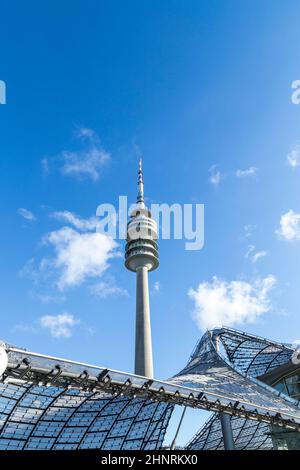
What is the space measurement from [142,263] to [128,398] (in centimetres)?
3586

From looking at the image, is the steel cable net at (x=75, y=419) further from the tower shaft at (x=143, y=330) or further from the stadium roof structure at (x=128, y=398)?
→ the tower shaft at (x=143, y=330)

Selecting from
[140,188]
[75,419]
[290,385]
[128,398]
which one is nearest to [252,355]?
[290,385]

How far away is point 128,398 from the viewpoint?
44.0 m

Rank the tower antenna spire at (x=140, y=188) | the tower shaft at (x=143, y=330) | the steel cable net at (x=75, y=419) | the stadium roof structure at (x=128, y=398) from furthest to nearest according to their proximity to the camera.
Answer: the tower antenna spire at (x=140, y=188) → the tower shaft at (x=143, y=330) → the steel cable net at (x=75, y=419) → the stadium roof structure at (x=128, y=398)

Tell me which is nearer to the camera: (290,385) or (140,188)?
(290,385)

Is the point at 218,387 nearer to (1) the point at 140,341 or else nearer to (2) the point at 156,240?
(1) the point at 140,341

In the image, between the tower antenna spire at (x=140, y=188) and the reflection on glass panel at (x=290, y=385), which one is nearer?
the reflection on glass panel at (x=290, y=385)

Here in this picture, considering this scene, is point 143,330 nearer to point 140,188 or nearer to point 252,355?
point 252,355

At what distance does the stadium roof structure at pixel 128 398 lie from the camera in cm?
2241

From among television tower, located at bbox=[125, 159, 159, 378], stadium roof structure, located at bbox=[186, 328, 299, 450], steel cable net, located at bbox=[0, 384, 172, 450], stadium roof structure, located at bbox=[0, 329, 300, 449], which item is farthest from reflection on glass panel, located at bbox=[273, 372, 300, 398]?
television tower, located at bbox=[125, 159, 159, 378]

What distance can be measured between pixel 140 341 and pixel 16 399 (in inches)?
1292

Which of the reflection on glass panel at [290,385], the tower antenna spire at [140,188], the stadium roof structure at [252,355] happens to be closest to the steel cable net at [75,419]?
the stadium roof structure at [252,355]

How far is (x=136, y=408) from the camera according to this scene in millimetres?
45750
